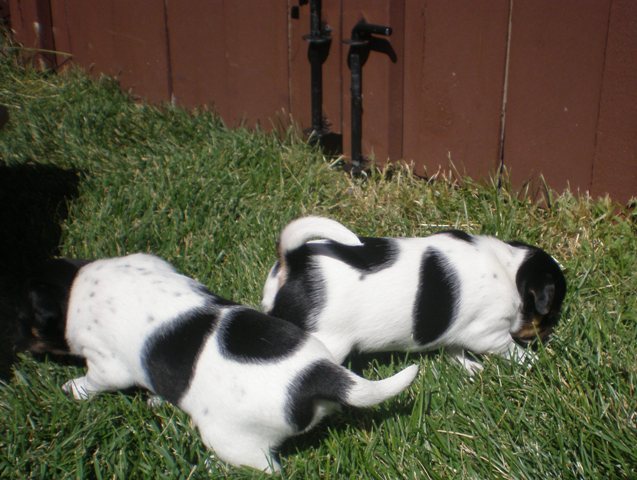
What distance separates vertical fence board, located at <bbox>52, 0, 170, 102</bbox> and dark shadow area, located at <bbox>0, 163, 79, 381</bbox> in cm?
144

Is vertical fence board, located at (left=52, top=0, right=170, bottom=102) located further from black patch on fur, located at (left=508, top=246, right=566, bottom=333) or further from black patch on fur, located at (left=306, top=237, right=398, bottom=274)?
black patch on fur, located at (left=508, top=246, right=566, bottom=333)

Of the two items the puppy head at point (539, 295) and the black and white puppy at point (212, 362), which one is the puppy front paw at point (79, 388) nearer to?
the black and white puppy at point (212, 362)

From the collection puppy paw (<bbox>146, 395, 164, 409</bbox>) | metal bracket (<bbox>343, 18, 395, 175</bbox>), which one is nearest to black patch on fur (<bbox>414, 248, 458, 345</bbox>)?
puppy paw (<bbox>146, 395, 164, 409</bbox>)

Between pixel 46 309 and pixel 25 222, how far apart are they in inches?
56.3

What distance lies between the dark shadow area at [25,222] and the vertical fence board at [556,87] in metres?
2.70

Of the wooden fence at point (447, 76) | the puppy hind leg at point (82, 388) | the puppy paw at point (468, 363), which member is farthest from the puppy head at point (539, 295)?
the puppy hind leg at point (82, 388)

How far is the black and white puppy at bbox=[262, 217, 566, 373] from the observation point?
3205mm

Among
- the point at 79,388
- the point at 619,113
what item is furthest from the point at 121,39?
the point at 619,113

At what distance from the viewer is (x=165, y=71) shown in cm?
609

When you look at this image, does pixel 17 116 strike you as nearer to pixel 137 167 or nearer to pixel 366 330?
pixel 137 167

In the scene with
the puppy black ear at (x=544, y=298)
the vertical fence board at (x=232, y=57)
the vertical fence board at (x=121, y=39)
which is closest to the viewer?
the puppy black ear at (x=544, y=298)

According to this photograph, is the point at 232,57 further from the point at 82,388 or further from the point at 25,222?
the point at 82,388

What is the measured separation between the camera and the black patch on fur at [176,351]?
293cm

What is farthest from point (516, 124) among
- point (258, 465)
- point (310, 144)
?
point (258, 465)
